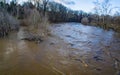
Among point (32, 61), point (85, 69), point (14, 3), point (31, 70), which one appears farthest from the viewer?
point (14, 3)

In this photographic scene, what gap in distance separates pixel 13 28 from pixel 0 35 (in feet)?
14.2

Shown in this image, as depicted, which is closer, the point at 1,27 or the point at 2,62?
the point at 2,62

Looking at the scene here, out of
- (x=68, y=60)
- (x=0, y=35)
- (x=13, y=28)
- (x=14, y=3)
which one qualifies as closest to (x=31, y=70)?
(x=68, y=60)

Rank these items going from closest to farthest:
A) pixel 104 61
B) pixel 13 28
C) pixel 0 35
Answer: pixel 104 61 → pixel 0 35 → pixel 13 28

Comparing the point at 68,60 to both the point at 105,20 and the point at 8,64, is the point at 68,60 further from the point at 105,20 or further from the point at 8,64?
the point at 105,20

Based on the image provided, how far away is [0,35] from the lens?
45.0 ft

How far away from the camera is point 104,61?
9.07 metres

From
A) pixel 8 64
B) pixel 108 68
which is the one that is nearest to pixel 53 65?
pixel 8 64

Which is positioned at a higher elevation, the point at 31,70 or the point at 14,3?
the point at 14,3

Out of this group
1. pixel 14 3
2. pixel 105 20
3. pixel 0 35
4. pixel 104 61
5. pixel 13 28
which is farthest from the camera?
pixel 105 20

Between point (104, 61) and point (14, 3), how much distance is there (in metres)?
31.8

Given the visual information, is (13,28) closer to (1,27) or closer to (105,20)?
(1,27)

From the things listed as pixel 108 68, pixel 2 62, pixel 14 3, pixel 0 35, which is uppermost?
pixel 14 3

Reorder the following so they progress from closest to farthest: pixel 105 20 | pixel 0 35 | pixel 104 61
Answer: pixel 104 61 → pixel 0 35 → pixel 105 20
